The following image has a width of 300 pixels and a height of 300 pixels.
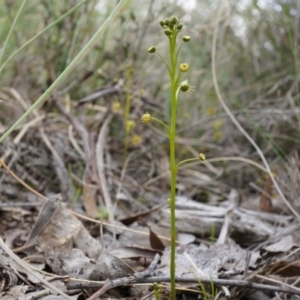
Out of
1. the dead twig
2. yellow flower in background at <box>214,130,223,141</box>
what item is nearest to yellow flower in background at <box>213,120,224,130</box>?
yellow flower in background at <box>214,130,223,141</box>

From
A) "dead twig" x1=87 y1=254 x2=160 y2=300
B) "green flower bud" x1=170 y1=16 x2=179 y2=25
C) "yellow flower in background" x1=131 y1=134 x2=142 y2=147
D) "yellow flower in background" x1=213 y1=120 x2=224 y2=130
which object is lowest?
"yellow flower in background" x1=213 y1=120 x2=224 y2=130

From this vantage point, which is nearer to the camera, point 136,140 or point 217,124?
point 136,140

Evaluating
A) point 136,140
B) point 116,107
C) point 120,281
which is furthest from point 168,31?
point 136,140

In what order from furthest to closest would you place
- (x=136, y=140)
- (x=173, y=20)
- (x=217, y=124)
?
(x=217, y=124) < (x=136, y=140) < (x=173, y=20)

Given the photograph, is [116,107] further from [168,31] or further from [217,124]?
[168,31]

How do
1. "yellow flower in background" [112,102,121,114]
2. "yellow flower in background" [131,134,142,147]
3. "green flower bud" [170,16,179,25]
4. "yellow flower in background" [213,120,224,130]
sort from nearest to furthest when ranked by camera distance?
"green flower bud" [170,16,179,25]
"yellow flower in background" [112,102,121,114]
"yellow flower in background" [131,134,142,147]
"yellow flower in background" [213,120,224,130]

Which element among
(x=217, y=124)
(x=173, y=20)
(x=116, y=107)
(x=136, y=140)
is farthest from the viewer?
(x=217, y=124)

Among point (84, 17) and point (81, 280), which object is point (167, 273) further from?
point (84, 17)

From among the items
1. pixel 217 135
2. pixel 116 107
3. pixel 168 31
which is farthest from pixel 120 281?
pixel 217 135

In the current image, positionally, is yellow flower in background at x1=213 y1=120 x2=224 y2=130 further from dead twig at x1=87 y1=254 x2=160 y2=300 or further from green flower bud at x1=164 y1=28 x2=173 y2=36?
green flower bud at x1=164 y1=28 x2=173 y2=36

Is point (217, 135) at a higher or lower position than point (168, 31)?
lower

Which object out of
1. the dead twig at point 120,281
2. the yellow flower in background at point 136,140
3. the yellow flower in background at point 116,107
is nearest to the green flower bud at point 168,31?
the dead twig at point 120,281

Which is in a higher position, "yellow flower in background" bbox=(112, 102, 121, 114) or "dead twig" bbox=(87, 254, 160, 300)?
"yellow flower in background" bbox=(112, 102, 121, 114)

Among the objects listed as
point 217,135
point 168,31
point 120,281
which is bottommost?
point 217,135
